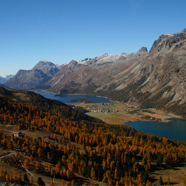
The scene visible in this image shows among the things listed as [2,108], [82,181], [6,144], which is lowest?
[82,181]

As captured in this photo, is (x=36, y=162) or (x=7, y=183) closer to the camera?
(x=7, y=183)

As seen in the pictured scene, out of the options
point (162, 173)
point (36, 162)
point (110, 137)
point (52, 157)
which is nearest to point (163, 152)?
point (162, 173)

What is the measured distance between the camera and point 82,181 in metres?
75.4

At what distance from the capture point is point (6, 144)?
88312mm

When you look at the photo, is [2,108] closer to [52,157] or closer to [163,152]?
[52,157]

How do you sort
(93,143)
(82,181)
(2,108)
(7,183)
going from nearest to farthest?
(7,183), (82,181), (93,143), (2,108)

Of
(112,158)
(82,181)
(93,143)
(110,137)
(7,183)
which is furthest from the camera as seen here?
(110,137)

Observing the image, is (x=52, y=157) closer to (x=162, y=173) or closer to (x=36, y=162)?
(x=36, y=162)

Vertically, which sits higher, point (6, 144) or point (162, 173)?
point (6, 144)

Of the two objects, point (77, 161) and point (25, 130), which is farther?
Answer: point (25, 130)

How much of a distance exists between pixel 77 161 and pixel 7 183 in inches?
1155

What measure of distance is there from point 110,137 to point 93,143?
19957 millimetres

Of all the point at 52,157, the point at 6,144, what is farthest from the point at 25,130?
the point at 52,157

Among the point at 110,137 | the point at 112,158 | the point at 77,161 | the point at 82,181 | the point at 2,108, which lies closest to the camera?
the point at 82,181
